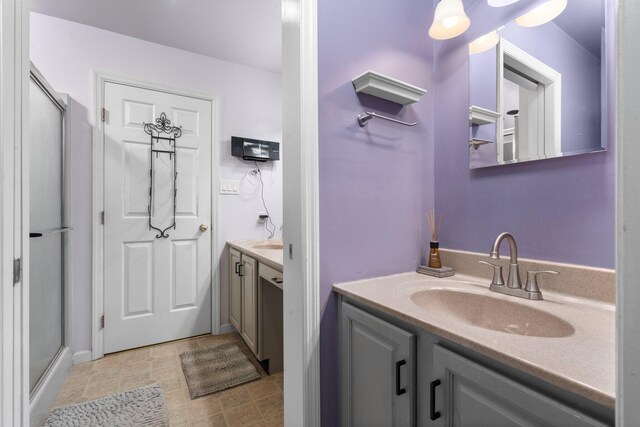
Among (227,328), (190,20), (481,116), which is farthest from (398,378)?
(190,20)

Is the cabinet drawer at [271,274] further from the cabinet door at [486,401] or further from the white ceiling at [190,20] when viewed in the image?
the white ceiling at [190,20]

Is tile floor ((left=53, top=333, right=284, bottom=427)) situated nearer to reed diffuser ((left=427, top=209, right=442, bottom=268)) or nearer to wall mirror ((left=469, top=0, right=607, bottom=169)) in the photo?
reed diffuser ((left=427, top=209, right=442, bottom=268))

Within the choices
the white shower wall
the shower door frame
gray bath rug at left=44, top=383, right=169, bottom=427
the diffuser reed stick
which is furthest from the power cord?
the diffuser reed stick

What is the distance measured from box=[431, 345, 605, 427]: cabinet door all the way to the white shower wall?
87.3 inches

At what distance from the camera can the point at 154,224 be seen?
2.30 metres

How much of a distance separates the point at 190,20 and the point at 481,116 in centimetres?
A: 210

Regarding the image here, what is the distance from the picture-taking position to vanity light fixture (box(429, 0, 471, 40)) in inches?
44.2

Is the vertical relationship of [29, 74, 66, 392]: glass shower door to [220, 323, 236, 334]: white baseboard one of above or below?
above

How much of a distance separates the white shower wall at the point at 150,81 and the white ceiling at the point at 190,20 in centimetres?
10

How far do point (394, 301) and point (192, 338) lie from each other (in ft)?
7.20

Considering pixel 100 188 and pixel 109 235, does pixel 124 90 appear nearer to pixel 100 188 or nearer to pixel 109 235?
pixel 100 188

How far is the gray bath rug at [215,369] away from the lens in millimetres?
1752

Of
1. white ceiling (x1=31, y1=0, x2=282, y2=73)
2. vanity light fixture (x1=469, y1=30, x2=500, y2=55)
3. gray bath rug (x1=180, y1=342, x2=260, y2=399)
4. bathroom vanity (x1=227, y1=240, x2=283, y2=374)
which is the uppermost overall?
white ceiling (x1=31, y1=0, x2=282, y2=73)

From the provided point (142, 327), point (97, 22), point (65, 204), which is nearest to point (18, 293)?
point (65, 204)
